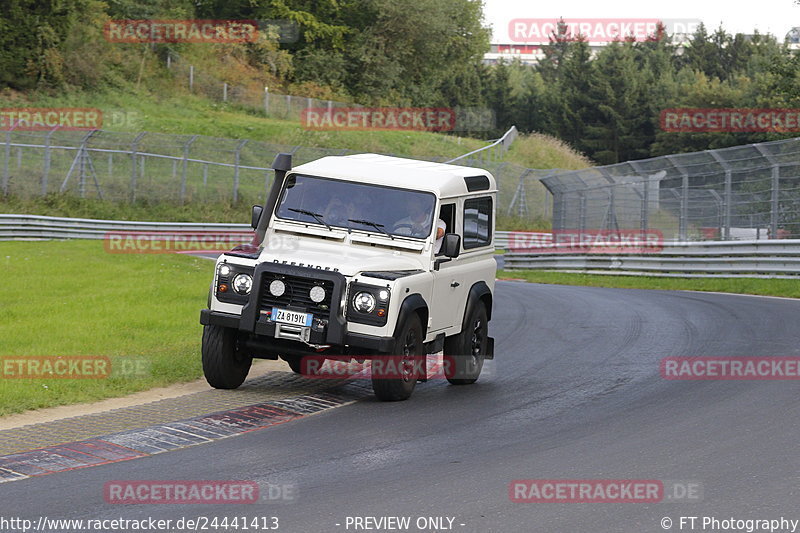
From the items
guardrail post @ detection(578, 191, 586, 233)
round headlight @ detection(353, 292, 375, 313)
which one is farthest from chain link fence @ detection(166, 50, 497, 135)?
round headlight @ detection(353, 292, 375, 313)

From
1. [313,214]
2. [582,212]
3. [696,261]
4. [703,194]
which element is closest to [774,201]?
[703,194]

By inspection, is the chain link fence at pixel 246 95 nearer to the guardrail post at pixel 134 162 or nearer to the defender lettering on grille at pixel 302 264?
the guardrail post at pixel 134 162

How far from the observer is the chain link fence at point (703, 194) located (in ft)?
80.3

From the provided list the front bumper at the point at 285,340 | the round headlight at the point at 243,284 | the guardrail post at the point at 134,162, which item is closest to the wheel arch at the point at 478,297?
the front bumper at the point at 285,340

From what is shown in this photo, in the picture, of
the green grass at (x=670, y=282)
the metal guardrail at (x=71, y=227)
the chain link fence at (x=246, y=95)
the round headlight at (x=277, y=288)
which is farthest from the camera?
the chain link fence at (x=246, y=95)

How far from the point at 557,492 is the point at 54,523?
3.07 m

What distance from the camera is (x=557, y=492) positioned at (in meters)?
6.96

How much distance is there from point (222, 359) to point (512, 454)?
11.7 feet

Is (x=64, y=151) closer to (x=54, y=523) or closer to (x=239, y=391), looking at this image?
(x=239, y=391)

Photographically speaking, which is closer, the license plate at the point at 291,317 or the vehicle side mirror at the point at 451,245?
the license plate at the point at 291,317

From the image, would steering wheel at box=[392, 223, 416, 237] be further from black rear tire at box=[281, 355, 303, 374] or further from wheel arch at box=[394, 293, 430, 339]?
black rear tire at box=[281, 355, 303, 374]

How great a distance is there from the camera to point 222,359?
1057cm

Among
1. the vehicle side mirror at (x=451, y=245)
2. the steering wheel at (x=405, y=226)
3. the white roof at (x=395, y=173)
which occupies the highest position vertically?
the white roof at (x=395, y=173)

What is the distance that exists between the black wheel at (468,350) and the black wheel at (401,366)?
1.14 m
